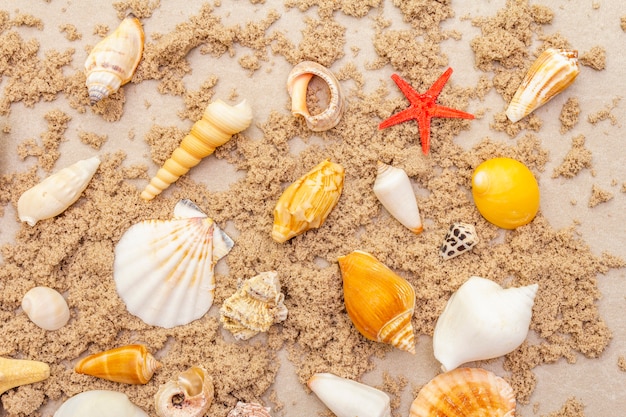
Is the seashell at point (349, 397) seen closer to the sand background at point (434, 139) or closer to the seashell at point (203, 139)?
the sand background at point (434, 139)

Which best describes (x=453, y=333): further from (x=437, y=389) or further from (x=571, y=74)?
(x=571, y=74)

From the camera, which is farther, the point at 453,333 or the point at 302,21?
the point at 302,21

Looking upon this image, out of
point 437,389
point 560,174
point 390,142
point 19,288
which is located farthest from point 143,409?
point 560,174

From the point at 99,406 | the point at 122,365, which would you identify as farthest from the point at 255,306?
the point at 99,406

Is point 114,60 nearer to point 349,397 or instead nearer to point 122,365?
point 122,365

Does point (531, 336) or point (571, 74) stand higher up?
point (571, 74)

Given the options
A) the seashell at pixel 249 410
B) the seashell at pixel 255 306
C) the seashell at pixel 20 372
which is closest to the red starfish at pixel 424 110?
the seashell at pixel 255 306

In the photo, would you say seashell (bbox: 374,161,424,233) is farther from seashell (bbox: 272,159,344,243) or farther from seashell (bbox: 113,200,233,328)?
seashell (bbox: 113,200,233,328)
